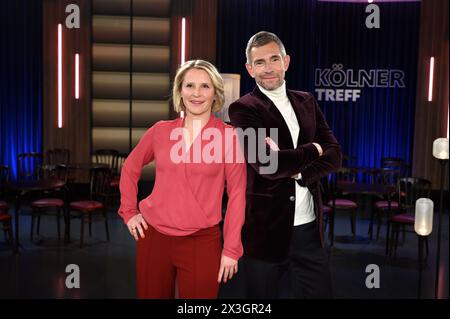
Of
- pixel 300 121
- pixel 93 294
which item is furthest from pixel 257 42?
pixel 93 294

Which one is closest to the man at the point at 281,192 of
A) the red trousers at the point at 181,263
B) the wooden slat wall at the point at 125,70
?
the red trousers at the point at 181,263

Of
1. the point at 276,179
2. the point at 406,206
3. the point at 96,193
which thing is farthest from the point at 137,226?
the point at 406,206

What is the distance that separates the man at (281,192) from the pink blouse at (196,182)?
220 mm

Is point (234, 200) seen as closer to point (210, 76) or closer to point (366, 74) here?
point (210, 76)

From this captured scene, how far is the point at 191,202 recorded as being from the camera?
2275mm

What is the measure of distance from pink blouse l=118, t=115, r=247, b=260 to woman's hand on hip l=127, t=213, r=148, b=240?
1.0 inches

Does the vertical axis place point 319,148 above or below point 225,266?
above

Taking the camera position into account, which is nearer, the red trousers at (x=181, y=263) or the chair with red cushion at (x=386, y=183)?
the red trousers at (x=181, y=263)

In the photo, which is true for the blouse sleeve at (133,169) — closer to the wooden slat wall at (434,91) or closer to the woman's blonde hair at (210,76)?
the woman's blonde hair at (210,76)

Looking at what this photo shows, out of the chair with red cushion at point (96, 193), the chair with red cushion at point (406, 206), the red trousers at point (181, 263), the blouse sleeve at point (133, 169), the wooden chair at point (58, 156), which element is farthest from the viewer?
the wooden chair at point (58, 156)

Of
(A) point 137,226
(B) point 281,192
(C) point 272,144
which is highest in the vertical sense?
(C) point 272,144

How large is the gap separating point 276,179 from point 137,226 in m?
0.66

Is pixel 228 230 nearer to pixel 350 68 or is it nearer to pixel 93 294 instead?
pixel 93 294

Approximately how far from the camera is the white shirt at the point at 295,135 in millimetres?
2607
